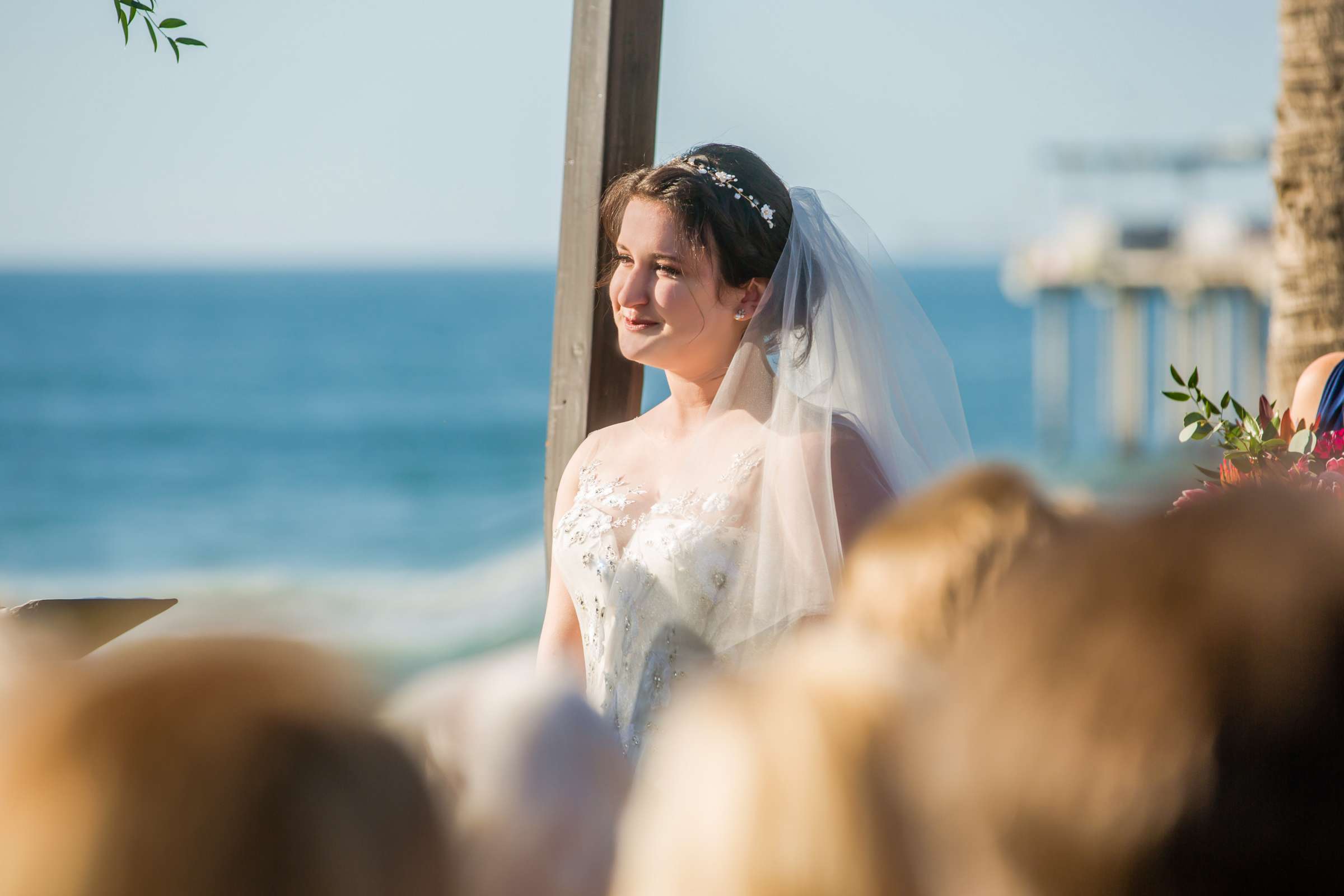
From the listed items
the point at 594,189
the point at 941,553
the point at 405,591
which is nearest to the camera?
the point at 941,553

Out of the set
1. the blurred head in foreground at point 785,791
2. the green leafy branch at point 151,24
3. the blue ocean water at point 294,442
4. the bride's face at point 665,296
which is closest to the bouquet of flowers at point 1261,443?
the bride's face at point 665,296

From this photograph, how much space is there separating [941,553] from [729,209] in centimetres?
203

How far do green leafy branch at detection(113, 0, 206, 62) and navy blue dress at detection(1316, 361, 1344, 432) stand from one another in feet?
9.59

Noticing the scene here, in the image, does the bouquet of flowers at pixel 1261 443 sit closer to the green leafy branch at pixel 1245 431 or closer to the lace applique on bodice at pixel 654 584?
the green leafy branch at pixel 1245 431

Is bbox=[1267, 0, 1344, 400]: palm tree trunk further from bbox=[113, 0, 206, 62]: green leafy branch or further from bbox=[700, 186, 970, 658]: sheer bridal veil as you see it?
bbox=[113, 0, 206, 62]: green leafy branch

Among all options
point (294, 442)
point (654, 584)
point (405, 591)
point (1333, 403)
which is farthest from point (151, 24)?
point (294, 442)

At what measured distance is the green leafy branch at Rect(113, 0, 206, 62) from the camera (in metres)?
2.87

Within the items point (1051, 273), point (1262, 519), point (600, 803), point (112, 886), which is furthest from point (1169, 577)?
point (1051, 273)

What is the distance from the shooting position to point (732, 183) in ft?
10.2

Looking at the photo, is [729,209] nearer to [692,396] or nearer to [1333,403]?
[692,396]

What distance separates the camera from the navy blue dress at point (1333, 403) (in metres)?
3.36

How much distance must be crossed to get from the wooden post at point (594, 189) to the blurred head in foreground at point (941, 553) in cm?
203

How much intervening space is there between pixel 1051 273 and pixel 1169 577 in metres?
40.5

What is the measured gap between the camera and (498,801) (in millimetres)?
919
